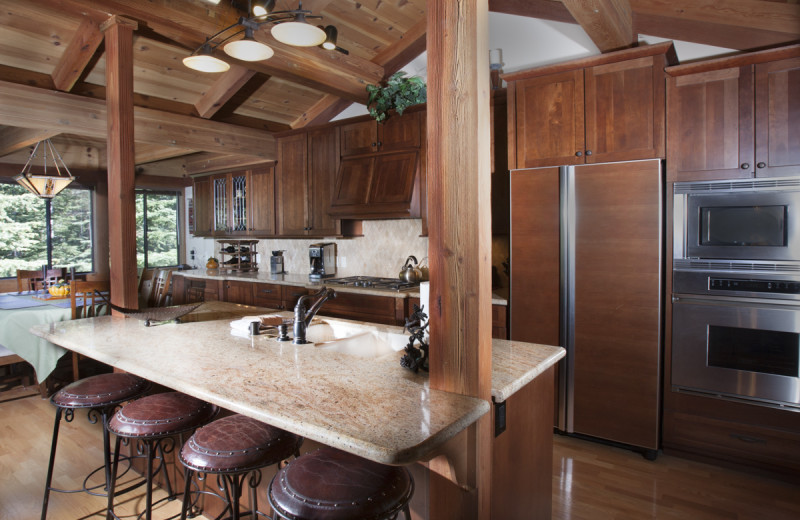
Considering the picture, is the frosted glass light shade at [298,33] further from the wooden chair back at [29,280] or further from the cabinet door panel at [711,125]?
the wooden chair back at [29,280]

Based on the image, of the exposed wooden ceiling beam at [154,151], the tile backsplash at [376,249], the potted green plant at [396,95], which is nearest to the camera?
the potted green plant at [396,95]

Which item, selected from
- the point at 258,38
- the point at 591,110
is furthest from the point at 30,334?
the point at 591,110

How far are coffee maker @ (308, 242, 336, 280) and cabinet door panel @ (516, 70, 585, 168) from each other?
2339 millimetres

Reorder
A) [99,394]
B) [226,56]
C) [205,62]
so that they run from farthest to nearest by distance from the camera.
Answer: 1. [226,56]
2. [205,62]
3. [99,394]

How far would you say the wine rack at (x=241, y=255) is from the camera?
A: 19.1ft

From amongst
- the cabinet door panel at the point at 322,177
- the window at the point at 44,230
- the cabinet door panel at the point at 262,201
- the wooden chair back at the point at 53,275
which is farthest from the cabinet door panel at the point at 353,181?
the window at the point at 44,230

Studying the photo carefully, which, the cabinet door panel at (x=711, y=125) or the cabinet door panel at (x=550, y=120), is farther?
the cabinet door panel at (x=550, y=120)

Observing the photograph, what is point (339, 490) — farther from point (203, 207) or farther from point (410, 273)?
point (203, 207)

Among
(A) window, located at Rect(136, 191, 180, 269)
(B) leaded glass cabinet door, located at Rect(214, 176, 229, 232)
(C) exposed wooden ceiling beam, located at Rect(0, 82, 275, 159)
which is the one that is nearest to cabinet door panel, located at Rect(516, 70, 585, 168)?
(C) exposed wooden ceiling beam, located at Rect(0, 82, 275, 159)

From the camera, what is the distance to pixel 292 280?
4.71 metres

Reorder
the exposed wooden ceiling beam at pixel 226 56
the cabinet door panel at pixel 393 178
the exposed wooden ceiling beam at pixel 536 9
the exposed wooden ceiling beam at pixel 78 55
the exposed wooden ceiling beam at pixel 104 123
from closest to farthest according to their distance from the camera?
the exposed wooden ceiling beam at pixel 226 56 < the exposed wooden ceiling beam at pixel 78 55 < the exposed wooden ceiling beam at pixel 536 9 < the exposed wooden ceiling beam at pixel 104 123 < the cabinet door panel at pixel 393 178

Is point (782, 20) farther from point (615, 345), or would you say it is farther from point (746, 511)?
point (746, 511)

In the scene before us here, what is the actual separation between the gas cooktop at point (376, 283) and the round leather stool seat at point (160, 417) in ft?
6.91

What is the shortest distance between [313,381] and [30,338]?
10.6ft
